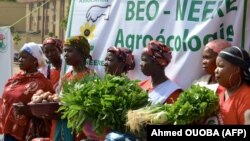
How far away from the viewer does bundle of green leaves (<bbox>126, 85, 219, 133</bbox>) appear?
291 cm

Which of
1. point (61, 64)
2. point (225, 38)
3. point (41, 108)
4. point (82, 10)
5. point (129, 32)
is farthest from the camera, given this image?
point (61, 64)

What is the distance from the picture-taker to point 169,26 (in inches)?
168

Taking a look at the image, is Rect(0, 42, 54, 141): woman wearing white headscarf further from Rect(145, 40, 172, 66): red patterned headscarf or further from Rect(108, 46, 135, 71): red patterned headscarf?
Rect(145, 40, 172, 66): red patterned headscarf

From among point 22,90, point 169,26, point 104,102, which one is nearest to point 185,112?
point 104,102

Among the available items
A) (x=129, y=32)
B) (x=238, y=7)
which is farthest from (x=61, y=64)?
(x=238, y=7)

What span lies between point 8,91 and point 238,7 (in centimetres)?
216

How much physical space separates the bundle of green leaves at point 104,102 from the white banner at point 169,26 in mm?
925

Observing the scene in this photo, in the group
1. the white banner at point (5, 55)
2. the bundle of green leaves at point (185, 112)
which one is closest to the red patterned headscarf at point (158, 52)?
the bundle of green leaves at point (185, 112)

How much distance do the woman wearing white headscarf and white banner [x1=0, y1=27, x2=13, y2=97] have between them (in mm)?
2536

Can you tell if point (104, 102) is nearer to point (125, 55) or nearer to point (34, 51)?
point (125, 55)

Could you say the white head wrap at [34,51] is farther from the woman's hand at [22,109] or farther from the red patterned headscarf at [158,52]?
the red patterned headscarf at [158,52]

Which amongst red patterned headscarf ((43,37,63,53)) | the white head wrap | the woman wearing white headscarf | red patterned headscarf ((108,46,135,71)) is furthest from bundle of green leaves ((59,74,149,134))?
red patterned headscarf ((43,37,63,53))

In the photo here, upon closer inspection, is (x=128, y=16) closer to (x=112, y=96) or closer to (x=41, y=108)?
(x=41, y=108)

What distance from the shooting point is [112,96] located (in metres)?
3.10
